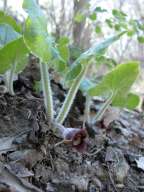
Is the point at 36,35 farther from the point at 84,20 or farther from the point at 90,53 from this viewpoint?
the point at 84,20

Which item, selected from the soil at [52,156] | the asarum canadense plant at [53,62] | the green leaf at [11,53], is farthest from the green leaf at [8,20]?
the soil at [52,156]

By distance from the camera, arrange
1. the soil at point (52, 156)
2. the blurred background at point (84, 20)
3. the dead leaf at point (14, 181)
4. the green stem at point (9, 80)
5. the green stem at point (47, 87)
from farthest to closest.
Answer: the blurred background at point (84, 20), the green stem at point (9, 80), the green stem at point (47, 87), the soil at point (52, 156), the dead leaf at point (14, 181)

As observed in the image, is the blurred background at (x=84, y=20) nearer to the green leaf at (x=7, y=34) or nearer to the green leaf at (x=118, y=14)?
the green leaf at (x=118, y=14)

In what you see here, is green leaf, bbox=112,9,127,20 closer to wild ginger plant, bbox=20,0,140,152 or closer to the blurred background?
the blurred background

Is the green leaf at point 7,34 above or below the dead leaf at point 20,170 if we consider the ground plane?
above

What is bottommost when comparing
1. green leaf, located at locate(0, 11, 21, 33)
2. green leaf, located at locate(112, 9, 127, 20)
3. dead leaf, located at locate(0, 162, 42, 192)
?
dead leaf, located at locate(0, 162, 42, 192)

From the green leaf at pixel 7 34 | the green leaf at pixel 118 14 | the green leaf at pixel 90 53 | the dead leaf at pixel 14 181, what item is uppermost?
the green leaf at pixel 118 14

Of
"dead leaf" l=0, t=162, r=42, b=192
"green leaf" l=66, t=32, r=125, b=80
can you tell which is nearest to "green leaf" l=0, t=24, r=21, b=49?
"green leaf" l=66, t=32, r=125, b=80

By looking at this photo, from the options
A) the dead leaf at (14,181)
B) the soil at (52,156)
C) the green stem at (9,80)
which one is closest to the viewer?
the dead leaf at (14,181)
